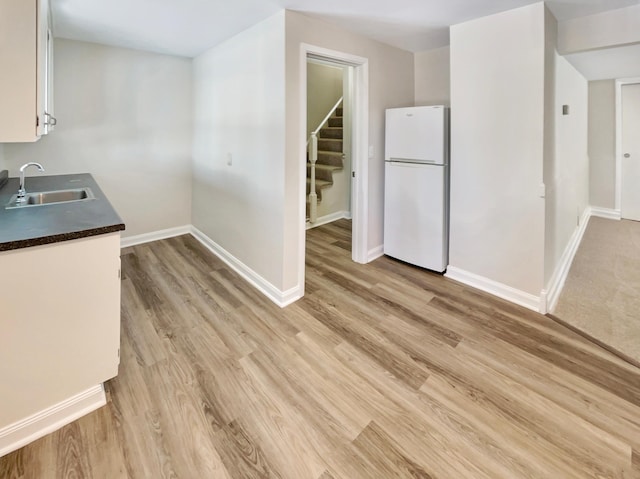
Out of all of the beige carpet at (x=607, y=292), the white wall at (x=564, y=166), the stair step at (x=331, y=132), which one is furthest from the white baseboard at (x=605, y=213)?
the stair step at (x=331, y=132)

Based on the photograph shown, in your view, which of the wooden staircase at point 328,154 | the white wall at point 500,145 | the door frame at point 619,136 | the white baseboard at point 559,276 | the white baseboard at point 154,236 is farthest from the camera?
the wooden staircase at point 328,154

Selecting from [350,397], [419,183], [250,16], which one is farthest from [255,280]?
[250,16]

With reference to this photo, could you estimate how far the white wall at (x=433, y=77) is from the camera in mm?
3416

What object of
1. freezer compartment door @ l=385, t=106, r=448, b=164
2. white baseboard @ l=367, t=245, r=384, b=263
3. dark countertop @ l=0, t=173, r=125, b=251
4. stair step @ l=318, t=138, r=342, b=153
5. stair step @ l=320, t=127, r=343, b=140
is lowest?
white baseboard @ l=367, t=245, r=384, b=263

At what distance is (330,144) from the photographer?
5637mm

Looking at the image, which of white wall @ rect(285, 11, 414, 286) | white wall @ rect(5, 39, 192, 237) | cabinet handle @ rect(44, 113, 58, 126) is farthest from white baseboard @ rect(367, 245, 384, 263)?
cabinet handle @ rect(44, 113, 58, 126)

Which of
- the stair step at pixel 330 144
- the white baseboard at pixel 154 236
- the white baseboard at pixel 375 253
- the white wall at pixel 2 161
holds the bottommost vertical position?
the white baseboard at pixel 375 253

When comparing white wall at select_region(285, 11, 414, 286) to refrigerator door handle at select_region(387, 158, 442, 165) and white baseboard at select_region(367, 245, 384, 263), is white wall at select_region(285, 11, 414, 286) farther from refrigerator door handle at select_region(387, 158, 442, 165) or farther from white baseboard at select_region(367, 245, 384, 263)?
refrigerator door handle at select_region(387, 158, 442, 165)

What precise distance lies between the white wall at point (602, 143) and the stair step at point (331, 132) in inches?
154

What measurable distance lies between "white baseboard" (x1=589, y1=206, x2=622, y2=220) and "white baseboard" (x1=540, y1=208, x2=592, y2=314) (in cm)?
131

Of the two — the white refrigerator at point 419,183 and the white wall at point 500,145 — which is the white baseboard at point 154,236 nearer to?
the white refrigerator at point 419,183

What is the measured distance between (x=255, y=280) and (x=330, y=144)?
3.37 metres

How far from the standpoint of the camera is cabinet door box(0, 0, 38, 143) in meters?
1.44

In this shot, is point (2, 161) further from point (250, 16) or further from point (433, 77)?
point (433, 77)
